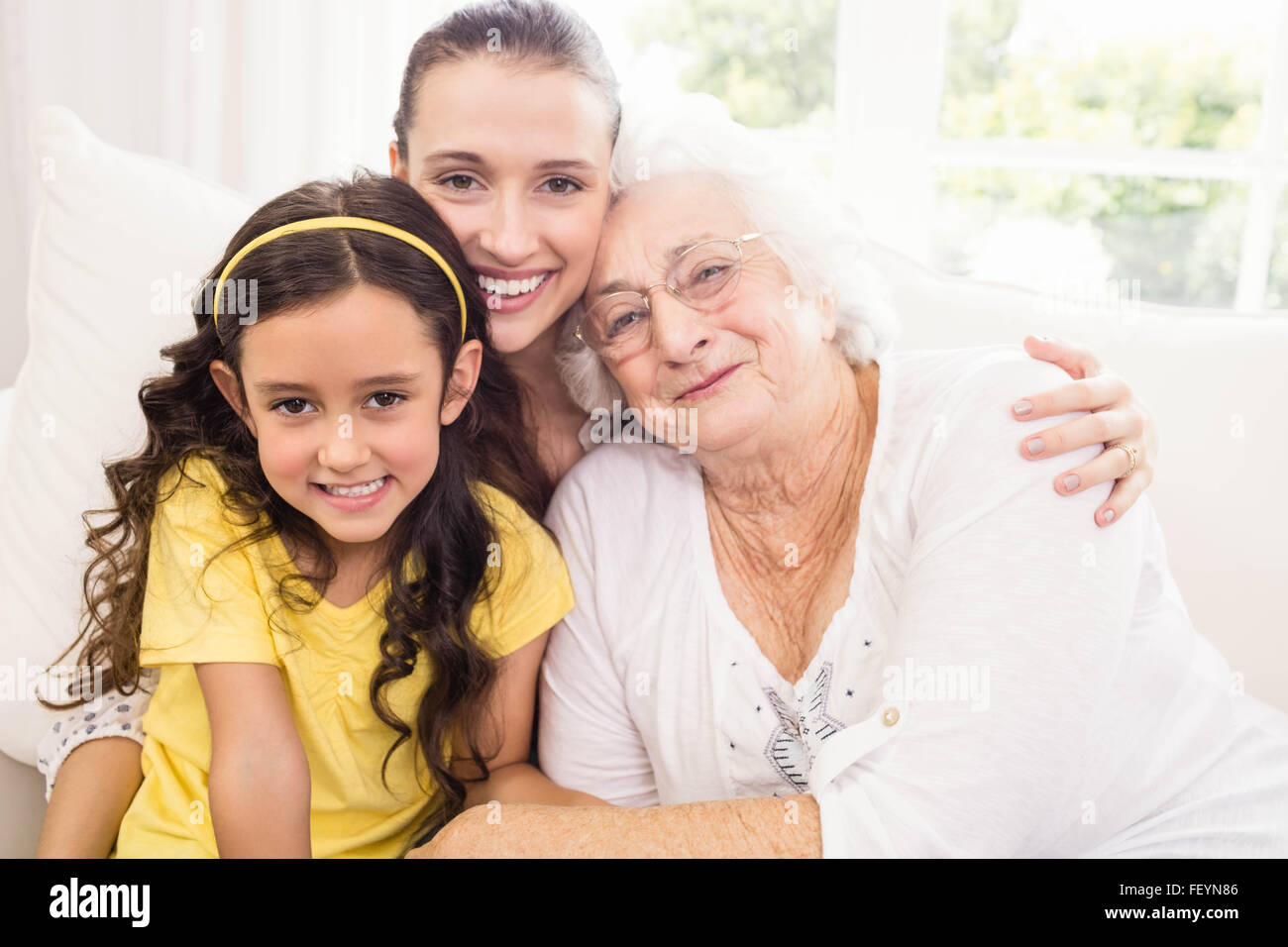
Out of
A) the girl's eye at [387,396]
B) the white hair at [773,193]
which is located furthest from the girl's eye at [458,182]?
the girl's eye at [387,396]

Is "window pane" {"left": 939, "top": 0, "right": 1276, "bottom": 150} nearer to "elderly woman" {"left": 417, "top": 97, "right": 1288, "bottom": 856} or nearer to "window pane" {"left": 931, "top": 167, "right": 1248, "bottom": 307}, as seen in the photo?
"window pane" {"left": 931, "top": 167, "right": 1248, "bottom": 307}

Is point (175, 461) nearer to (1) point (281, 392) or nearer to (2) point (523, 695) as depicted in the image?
(1) point (281, 392)

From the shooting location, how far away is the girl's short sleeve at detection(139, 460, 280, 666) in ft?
4.20

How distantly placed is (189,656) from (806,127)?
90.2 inches

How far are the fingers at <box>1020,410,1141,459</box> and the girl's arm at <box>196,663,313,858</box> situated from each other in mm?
921

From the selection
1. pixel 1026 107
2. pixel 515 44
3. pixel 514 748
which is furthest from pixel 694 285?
pixel 1026 107

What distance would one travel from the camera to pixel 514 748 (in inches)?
59.7

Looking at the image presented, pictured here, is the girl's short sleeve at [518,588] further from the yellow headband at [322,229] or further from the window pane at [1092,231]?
the window pane at [1092,231]

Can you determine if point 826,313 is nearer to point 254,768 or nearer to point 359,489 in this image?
point 359,489

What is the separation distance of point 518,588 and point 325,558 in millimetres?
256

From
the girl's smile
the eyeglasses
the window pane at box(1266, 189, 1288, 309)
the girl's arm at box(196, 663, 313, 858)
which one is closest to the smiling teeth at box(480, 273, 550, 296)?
the eyeglasses

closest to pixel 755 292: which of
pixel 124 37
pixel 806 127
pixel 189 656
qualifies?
pixel 189 656

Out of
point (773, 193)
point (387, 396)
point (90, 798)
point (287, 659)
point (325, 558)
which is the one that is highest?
point (773, 193)

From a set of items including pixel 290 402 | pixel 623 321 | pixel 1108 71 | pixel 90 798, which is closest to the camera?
pixel 290 402
